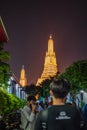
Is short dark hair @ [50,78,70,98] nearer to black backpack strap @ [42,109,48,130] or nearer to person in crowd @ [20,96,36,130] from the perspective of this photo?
black backpack strap @ [42,109,48,130]


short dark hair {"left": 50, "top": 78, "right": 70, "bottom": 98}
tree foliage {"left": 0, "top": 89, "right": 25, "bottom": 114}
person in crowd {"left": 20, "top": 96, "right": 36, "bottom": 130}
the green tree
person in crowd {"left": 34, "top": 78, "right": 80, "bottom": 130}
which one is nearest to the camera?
person in crowd {"left": 34, "top": 78, "right": 80, "bottom": 130}

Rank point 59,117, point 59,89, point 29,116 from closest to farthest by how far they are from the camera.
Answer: point 59,117, point 59,89, point 29,116

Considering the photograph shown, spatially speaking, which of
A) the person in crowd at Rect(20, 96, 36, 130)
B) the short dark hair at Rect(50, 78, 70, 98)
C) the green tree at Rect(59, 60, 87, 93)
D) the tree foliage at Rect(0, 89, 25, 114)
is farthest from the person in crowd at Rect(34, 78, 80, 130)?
the green tree at Rect(59, 60, 87, 93)

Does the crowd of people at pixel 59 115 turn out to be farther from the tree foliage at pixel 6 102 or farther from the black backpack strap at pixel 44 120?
the tree foliage at pixel 6 102

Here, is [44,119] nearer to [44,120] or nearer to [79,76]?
[44,120]

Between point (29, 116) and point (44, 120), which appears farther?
point (29, 116)

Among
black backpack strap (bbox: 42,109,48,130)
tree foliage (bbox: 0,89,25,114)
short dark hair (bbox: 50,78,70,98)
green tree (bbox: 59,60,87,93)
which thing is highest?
green tree (bbox: 59,60,87,93)

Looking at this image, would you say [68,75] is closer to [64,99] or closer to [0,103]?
[0,103]

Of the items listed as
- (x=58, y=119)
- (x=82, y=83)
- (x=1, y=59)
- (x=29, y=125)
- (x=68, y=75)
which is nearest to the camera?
(x=58, y=119)

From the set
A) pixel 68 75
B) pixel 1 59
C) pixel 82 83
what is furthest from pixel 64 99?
pixel 68 75

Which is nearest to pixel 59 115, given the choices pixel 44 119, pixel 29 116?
pixel 44 119

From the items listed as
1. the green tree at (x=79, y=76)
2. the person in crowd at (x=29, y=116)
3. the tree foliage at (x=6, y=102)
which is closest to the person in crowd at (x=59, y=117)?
the person in crowd at (x=29, y=116)

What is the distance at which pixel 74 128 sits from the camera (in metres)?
4.99

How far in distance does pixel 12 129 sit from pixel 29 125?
12.6 m
